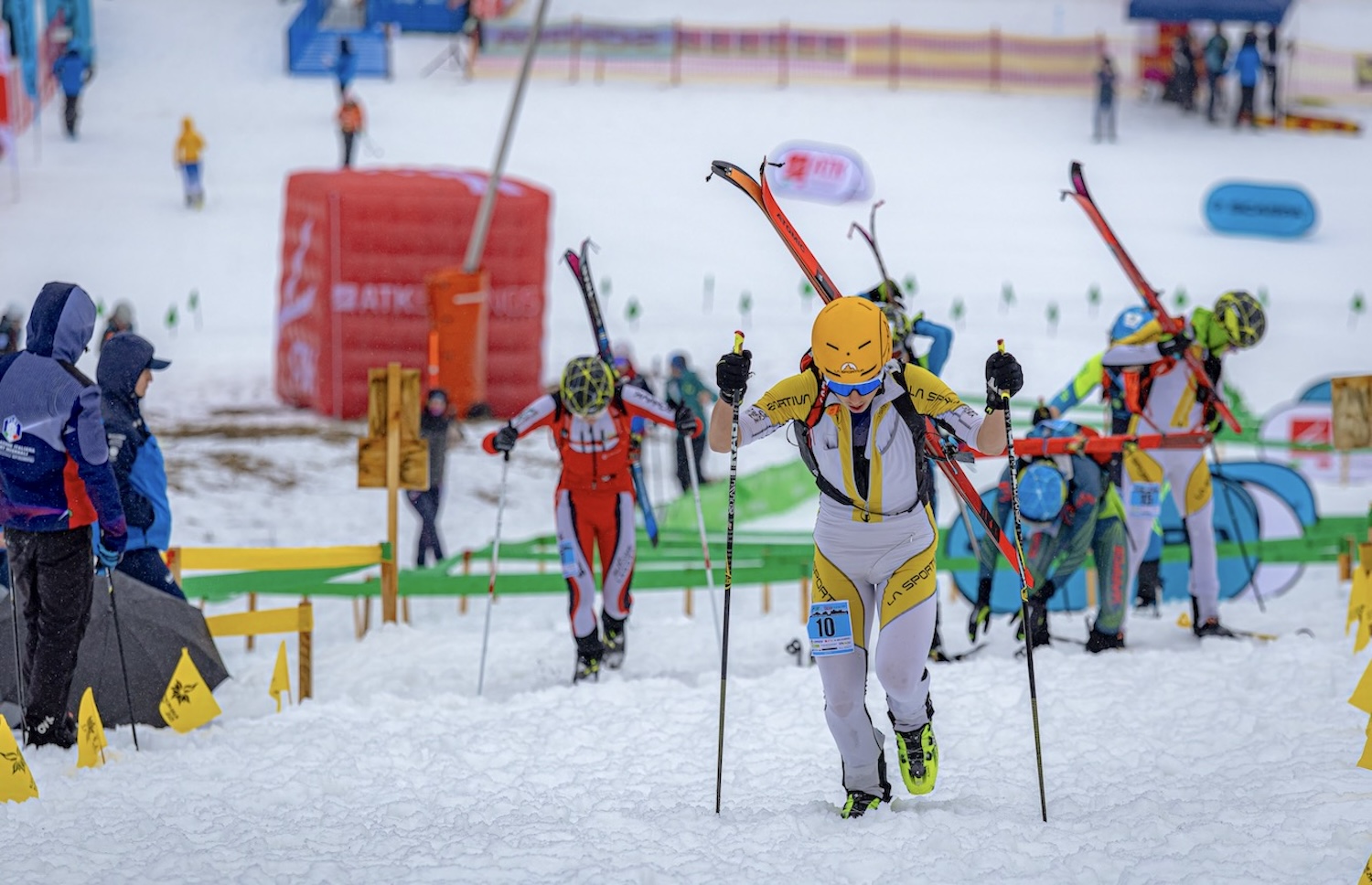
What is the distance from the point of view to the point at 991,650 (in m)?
8.87

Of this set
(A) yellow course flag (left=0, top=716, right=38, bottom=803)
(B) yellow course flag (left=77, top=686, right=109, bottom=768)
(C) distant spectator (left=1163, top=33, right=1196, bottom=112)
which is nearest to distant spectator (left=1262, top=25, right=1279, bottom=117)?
(C) distant spectator (left=1163, top=33, right=1196, bottom=112)

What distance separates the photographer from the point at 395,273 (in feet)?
56.7

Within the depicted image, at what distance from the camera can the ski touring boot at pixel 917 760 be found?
556 centimetres

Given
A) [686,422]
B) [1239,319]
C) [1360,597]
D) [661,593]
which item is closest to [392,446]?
[686,422]

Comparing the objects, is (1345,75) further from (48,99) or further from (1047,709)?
(1047,709)

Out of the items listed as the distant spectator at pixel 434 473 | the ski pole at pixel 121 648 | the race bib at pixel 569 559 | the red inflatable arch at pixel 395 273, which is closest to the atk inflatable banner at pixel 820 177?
the red inflatable arch at pixel 395 273

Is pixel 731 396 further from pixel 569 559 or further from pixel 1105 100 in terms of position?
pixel 1105 100

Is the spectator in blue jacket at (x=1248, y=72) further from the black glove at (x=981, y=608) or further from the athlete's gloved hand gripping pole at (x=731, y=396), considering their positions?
the athlete's gloved hand gripping pole at (x=731, y=396)

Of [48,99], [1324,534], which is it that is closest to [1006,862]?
[1324,534]

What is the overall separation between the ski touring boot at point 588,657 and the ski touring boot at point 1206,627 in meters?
3.24

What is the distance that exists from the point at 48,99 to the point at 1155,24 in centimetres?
2184

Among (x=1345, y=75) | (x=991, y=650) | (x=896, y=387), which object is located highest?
(x=1345, y=75)

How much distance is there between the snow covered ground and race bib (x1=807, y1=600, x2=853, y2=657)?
0.58 metres

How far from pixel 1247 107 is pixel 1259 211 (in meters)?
5.90
